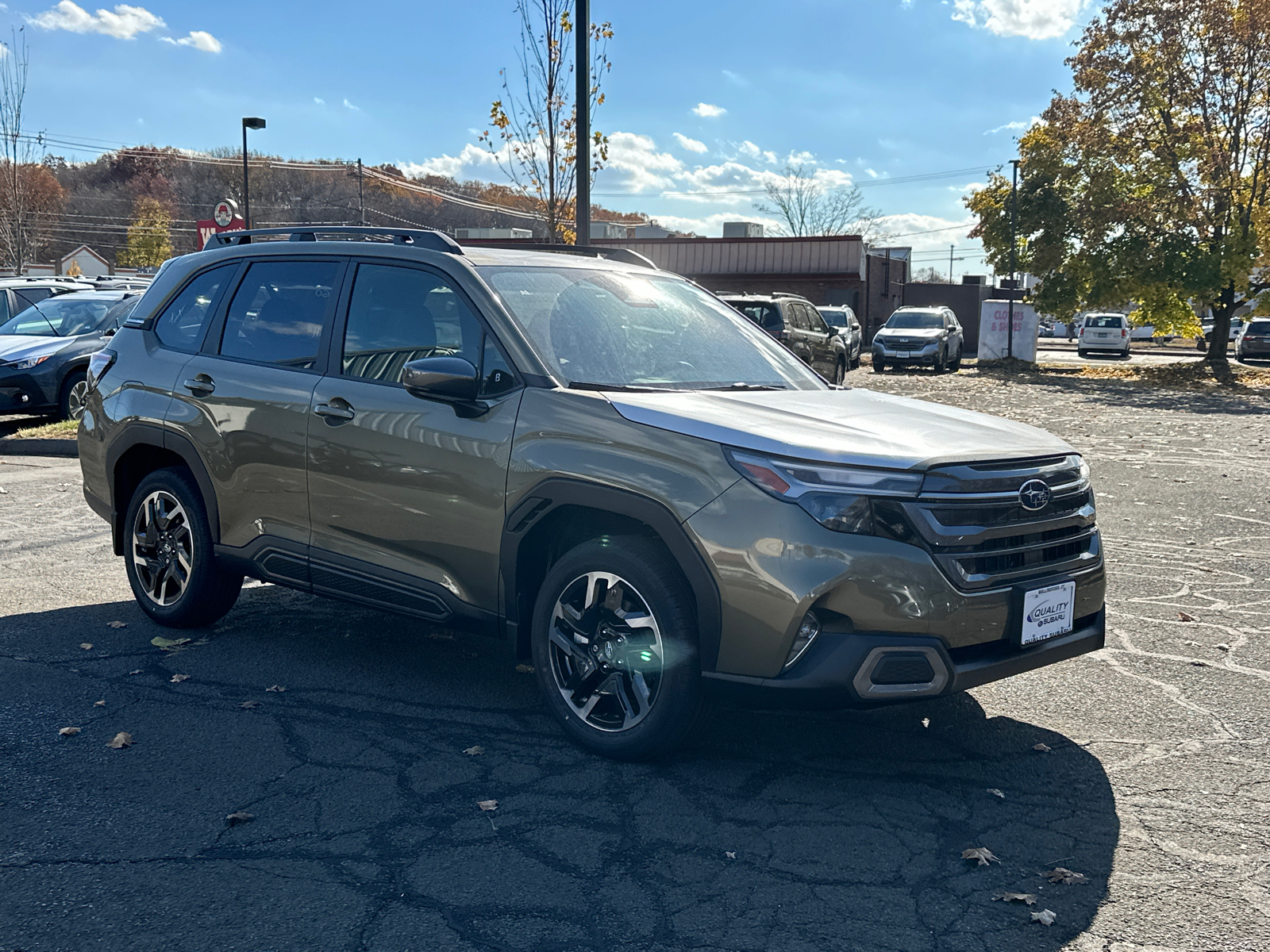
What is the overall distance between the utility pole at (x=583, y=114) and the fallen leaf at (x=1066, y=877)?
8968mm

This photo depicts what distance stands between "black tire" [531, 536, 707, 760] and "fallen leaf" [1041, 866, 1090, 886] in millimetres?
1204

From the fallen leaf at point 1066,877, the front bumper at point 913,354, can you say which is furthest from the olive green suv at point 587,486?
the front bumper at point 913,354

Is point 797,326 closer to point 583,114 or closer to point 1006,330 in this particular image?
point 583,114

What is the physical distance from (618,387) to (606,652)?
101 cm

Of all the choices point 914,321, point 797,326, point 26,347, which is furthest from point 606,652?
point 914,321

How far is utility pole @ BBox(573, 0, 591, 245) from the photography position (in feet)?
38.4

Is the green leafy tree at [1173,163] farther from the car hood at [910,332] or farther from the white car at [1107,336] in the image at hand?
the white car at [1107,336]

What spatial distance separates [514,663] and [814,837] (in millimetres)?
2163

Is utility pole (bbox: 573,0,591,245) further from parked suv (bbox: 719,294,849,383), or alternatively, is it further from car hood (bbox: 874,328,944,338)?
car hood (bbox: 874,328,944,338)

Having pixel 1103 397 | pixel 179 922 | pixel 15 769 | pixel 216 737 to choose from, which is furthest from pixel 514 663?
pixel 1103 397

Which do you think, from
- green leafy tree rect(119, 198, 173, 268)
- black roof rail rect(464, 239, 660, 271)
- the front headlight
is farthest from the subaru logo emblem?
green leafy tree rect(119, 198, 173, 268)

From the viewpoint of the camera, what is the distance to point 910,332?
33.2m

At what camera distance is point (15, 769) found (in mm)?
4102

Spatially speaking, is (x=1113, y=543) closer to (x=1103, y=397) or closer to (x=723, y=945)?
(x=723, y=945)
